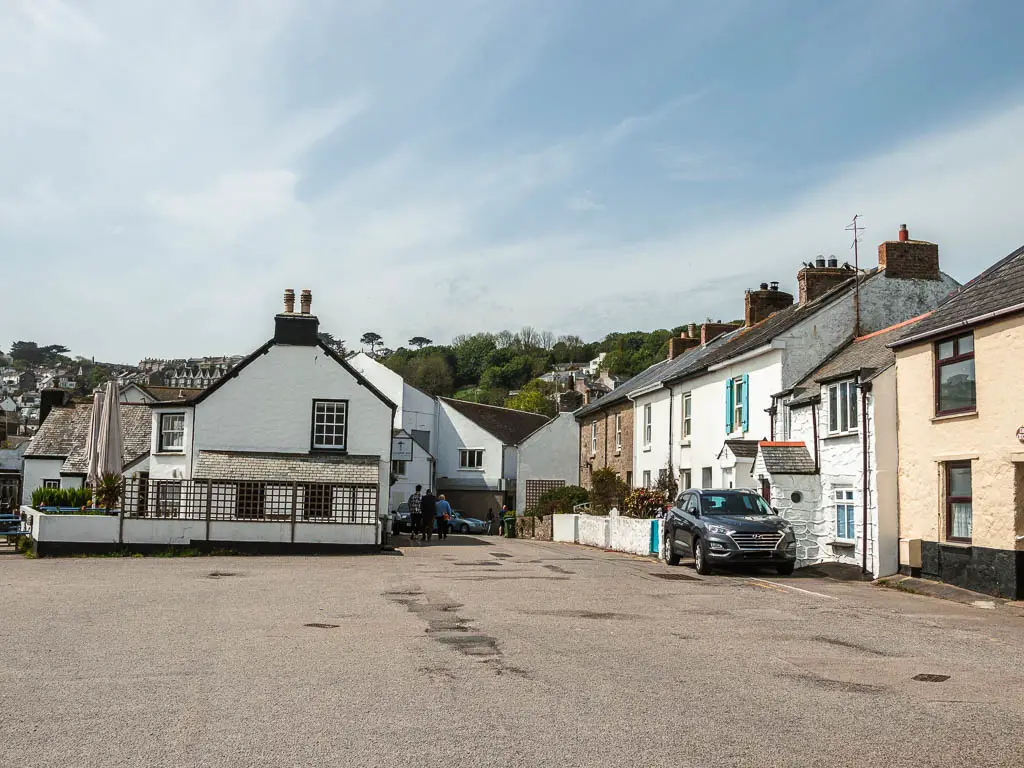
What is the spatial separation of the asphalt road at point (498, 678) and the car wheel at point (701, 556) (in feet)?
12.7

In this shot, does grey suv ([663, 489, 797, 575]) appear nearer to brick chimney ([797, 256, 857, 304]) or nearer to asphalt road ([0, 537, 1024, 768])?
asphalt road ([0, 537, 1024, 768])

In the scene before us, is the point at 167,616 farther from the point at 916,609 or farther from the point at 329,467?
the point at 329,467

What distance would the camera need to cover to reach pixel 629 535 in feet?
96.1

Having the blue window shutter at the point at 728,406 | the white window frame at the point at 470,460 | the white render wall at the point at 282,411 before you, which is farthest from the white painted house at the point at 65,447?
the blue window shutter at the point at 728,406

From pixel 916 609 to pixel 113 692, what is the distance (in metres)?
11.3

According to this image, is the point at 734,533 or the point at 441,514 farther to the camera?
the point at 441,514

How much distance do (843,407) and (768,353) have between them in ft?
16.8

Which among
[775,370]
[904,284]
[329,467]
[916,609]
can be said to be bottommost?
[916,609]

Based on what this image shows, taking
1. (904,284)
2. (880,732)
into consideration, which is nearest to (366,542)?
(904,284)

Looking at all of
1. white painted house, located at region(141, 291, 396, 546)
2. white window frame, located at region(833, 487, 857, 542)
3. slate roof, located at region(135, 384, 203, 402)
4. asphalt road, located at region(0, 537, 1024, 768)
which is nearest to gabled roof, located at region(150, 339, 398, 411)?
white painted house, located at region(141, 291, 396, 546)

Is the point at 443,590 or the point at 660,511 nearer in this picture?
the point at 443,590

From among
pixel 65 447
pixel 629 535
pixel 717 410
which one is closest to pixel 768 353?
pixel 717 410

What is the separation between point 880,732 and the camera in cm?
689

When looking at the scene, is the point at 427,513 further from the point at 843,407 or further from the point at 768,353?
the point at 843,407
